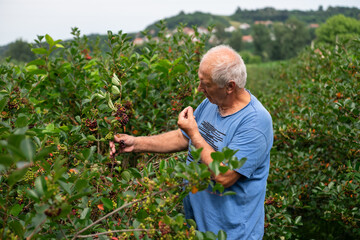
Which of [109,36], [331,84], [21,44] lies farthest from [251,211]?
[21,44]

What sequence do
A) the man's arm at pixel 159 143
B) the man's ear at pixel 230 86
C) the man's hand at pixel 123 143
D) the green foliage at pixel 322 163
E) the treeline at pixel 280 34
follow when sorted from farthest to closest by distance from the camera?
the treeline at pixel 280 34 < the green foliage at pixel 322 163 < the man's arm at pixel 159 143 < the man's hand at pixel 123 143 < the man's ear at pixel 230 86

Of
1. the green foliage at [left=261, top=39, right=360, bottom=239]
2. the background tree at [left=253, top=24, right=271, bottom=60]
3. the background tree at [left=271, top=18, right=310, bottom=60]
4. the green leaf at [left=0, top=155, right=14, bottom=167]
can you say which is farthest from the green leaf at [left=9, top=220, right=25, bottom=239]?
the background tree at [left=253, top=24, right=271, bottom=60]

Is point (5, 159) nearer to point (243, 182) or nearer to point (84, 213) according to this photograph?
point (84, 213)

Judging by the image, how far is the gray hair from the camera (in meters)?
1.99

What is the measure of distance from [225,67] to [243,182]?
0.73 m

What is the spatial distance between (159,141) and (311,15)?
488 ft

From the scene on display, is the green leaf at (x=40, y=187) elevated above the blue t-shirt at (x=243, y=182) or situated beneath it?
elevated above

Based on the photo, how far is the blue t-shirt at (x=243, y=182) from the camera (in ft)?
6.22

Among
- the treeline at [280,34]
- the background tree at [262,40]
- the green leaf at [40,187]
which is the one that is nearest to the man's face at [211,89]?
the green leaf at [40,187]

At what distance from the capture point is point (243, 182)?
1967 mm

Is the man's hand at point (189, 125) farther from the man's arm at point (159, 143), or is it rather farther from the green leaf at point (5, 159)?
the green leaf at point (5, 159)

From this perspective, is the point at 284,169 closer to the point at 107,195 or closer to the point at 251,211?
the point at 251,211

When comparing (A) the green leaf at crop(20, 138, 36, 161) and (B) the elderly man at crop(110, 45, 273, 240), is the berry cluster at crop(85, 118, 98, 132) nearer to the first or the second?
(B) the elderly man at crop(110, 45, 273, 240)

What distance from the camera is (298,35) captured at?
252 ft
